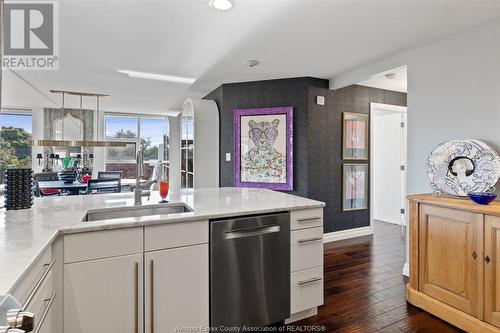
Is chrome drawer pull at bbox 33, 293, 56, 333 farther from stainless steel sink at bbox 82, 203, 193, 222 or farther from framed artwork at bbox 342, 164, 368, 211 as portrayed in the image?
framed artwork at bbox 342, 164, 368, 211

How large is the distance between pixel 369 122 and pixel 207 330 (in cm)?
370

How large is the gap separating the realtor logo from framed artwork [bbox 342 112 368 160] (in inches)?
139

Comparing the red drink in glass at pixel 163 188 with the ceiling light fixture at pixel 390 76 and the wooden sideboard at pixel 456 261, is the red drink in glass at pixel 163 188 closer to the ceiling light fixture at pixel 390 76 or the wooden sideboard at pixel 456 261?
the wooden sideboard at pixel 456 261

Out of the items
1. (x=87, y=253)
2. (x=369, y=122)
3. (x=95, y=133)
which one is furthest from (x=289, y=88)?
(x=95, y=133)

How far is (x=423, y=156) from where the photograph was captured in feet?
8.75

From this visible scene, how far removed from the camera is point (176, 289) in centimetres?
161

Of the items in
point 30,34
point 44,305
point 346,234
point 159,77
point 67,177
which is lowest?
point 346,234

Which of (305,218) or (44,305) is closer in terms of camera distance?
(44,305)

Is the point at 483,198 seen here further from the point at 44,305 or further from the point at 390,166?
the point at 390,166

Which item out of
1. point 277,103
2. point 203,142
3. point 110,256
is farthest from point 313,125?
point 110,256

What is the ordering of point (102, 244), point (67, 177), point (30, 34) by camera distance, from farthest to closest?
point (67, 177), point (30, 34), point (102, 244)

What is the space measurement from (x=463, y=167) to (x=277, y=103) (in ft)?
7.58

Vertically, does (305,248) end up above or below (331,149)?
below

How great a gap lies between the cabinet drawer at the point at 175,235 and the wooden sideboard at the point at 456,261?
1.72 m
